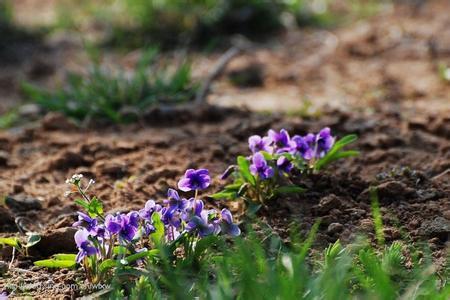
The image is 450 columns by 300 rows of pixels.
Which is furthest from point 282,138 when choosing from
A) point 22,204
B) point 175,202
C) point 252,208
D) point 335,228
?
point 22,204

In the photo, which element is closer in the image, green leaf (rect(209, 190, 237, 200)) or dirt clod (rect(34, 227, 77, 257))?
dirt clod (rect(34, 227, 77, 257))

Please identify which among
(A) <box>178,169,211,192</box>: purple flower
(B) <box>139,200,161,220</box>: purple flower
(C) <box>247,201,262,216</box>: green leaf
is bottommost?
(C) <box>247,201,262,216</box>: green leaf

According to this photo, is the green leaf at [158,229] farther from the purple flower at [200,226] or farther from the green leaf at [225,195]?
the green leaf at [225,195]

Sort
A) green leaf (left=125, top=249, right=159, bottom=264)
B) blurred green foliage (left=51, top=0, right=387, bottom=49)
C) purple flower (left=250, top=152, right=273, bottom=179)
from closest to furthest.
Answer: green leaf (left=125, top=249, right=159, bottom=264) < purple flower (left=250, top=152, right=273, bottom=179) < blurred green foliage (left=51, top=0, right=387, bottom=49)

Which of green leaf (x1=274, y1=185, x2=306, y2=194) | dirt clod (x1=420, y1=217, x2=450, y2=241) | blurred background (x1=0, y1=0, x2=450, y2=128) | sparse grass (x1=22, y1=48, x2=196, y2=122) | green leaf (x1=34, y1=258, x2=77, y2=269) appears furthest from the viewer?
blurred background (x1=0, y1=0, x2=450, y2=128)

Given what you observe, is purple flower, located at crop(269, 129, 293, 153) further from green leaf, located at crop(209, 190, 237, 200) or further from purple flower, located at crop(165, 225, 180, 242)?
purple flower, located at crop(165, 225, 180, 242)

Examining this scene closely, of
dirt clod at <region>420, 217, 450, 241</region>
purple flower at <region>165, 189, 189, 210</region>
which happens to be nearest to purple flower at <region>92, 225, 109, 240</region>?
purple flower at <region>165, 189, 189, 210</region>

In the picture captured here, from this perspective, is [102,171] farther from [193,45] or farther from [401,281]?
[193,45]
